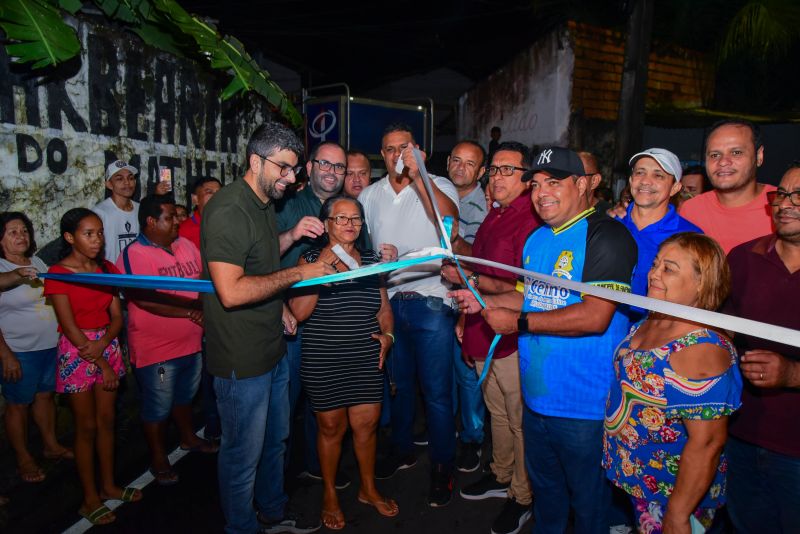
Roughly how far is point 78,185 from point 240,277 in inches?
127

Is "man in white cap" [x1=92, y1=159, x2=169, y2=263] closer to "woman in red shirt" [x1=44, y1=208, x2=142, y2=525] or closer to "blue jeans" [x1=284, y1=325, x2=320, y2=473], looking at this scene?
"woman in red shirt" [x1=44, y1=208, x2=142, y2=525]

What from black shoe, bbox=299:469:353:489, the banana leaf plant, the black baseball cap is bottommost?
black shoe, bbox=299:469:353:489

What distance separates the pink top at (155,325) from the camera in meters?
3.92

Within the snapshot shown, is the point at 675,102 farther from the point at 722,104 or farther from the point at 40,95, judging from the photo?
the point at 40,95

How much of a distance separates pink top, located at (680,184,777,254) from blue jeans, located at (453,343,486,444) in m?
2.02

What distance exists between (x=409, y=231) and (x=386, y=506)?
1983mm

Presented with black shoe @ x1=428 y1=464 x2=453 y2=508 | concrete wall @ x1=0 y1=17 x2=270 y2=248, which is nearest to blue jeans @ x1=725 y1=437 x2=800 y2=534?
black shoe @ x1=428 y1=464 x2=453 y2=508

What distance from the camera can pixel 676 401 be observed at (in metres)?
2.13

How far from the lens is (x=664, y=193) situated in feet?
10.5

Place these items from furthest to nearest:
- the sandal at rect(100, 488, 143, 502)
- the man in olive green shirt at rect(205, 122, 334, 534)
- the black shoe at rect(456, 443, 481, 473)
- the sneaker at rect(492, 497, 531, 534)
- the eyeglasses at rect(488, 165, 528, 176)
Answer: the black shoe at rect(456, 443, 481, 473), the sandal at rect(100, 488, 143, 502), the eyeglasses at rect(488, 165, 528, 176), the sneaker at rect(492, 497, 531, 534), the man in olive green shirt at rect(205, 122, 334, 534)

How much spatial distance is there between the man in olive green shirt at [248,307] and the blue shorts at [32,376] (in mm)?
1815

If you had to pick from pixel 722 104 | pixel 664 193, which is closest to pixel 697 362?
pixel 664 193

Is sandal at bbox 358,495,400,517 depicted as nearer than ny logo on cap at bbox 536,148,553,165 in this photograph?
No

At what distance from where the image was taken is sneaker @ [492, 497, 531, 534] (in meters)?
3.50
